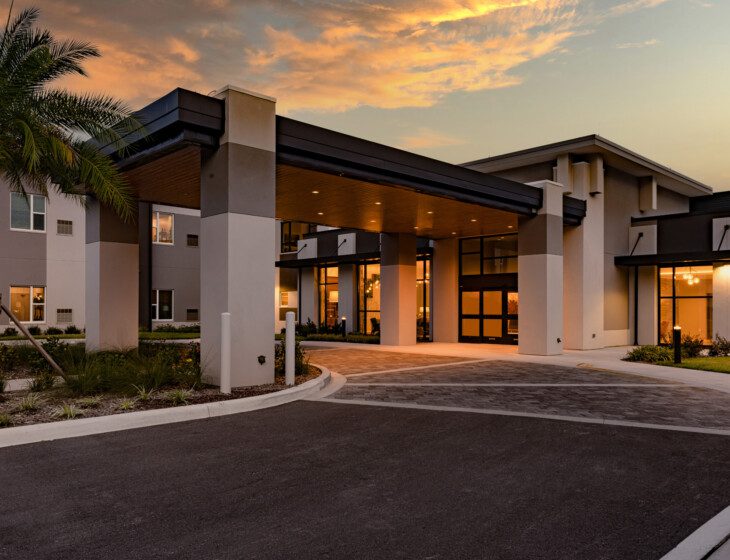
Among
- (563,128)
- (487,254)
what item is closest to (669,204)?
(487,254)

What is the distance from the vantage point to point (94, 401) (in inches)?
353

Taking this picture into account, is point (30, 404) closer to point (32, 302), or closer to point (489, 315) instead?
point (489, 315)

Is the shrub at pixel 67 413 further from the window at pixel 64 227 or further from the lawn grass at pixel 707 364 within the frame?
the window at pixel 64 227

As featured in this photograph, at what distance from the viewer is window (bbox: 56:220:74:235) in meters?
29.3

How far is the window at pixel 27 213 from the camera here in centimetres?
2797

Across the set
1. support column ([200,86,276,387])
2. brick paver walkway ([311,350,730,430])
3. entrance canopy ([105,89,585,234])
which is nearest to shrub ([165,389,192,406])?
support column ([200,86,276,387])

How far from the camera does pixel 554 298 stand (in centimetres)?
2000

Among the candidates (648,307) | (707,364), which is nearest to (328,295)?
(648,307)

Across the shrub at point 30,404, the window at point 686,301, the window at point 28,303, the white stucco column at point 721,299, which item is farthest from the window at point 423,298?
the shrub at point 30,404

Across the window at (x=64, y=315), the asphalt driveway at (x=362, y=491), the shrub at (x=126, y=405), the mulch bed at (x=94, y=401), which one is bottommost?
the asphalt driveway at (x=362, y=491)

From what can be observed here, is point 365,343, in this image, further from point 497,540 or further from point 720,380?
point 497,540

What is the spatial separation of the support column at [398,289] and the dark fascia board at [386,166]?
6372 millimetres

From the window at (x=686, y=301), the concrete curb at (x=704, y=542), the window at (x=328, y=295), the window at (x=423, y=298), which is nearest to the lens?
the concrete curb at (x=704, y=542)

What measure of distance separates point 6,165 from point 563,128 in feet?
330
